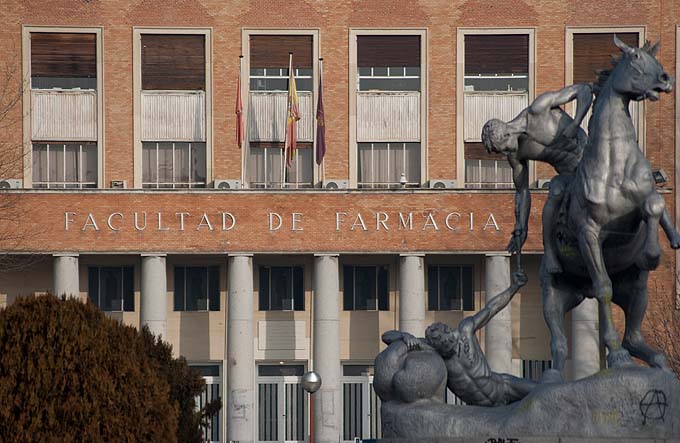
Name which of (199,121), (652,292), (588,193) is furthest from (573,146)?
(199,121)

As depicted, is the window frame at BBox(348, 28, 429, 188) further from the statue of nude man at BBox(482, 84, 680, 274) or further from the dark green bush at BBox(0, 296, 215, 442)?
the statue of nude man at BBox(482, 84, 680, 274)

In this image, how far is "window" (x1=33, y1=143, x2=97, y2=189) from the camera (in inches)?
2650

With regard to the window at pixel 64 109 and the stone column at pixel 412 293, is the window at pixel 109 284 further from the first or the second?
the stone column at pixel 412 293

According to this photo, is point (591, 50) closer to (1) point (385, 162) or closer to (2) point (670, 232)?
(1) point (385, 162)

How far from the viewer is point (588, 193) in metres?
20.0

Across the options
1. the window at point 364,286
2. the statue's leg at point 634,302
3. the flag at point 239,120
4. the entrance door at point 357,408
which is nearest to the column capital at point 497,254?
the window at point 364,286

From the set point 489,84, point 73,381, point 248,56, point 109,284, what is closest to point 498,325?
point 489,84

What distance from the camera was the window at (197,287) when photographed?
69.1m

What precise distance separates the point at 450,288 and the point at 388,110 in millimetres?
7024

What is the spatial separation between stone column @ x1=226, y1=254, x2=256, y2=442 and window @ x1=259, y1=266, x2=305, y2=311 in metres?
3.20

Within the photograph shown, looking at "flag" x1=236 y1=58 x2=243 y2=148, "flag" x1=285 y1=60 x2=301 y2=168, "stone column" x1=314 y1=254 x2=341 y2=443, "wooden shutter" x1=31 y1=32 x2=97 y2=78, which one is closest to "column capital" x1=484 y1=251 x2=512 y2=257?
"stone column" x1=314 y1=254 x2=341 y2=443

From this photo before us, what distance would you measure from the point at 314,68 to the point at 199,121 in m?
4.53

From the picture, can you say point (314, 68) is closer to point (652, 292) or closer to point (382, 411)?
point (652, 292)

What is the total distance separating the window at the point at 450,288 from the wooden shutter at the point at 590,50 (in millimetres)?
8250
